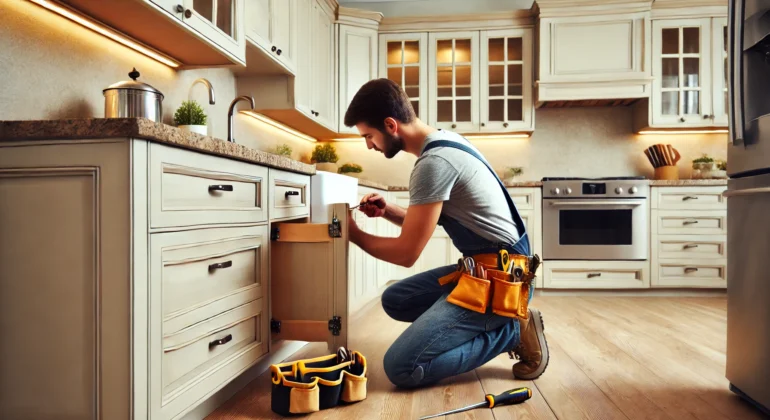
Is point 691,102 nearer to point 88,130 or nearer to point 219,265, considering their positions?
point 219,265

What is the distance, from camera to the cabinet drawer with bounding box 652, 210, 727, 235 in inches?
149

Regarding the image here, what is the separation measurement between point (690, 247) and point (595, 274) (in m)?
0.72

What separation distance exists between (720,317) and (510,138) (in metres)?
2.08

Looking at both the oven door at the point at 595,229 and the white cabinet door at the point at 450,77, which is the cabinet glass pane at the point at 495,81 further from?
the oven door at the point at 595,229

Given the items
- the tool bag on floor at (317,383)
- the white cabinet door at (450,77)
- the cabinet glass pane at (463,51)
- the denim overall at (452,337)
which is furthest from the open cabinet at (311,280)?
the cabinet glass pane at (463,51)

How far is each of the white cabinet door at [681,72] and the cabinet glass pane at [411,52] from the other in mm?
1813

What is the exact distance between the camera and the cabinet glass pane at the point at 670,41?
401 centimetres

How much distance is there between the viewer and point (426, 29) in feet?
13.9

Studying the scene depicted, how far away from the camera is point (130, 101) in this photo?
5.42ft

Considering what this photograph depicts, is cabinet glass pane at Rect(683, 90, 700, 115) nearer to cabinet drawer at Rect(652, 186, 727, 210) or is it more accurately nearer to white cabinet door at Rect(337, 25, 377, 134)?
cabinet drawer at Rect(652, 186, 727, 210)

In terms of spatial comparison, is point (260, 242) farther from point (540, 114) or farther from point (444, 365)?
point (540, 114)

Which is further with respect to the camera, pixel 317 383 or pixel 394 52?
pixel 394 52

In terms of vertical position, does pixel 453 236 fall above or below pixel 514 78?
below

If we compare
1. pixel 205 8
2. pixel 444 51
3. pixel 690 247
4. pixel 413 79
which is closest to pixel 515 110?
pixel 444 51
